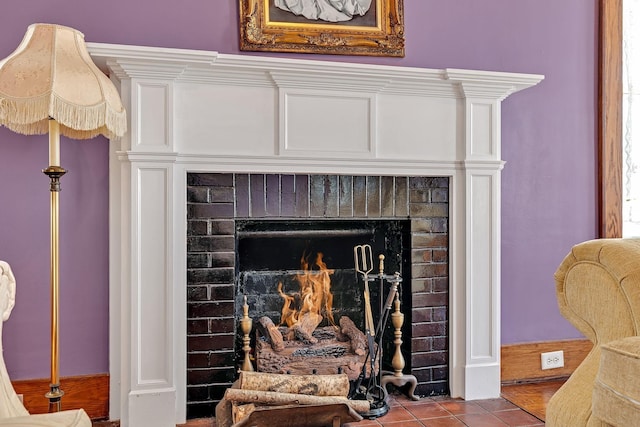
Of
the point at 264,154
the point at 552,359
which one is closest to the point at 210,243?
the point at 264,154

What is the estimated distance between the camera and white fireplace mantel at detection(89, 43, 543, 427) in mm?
2400

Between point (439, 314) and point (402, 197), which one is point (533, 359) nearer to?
point (439, 314)

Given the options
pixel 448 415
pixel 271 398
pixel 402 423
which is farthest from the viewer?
pixel 448 415

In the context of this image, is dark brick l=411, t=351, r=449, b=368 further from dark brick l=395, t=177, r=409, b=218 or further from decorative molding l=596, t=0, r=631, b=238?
decorative molding l=596, t=0, r=631, b=238

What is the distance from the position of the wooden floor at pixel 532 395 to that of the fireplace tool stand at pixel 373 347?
0.64m

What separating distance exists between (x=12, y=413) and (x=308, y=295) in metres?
1.49

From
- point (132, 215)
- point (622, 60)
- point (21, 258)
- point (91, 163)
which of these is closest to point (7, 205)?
point (21, 258)

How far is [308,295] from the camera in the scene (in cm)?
284

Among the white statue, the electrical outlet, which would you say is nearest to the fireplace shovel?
the electrical outlet

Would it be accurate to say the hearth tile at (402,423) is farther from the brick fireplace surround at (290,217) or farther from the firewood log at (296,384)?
the brick fireplace surround at (290,217)

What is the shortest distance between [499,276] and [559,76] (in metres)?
1.17

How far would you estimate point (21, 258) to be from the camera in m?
2.45

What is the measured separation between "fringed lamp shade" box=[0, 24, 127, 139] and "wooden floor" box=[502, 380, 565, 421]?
7.25ft

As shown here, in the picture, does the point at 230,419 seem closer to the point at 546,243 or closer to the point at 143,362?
the point at 143,362
